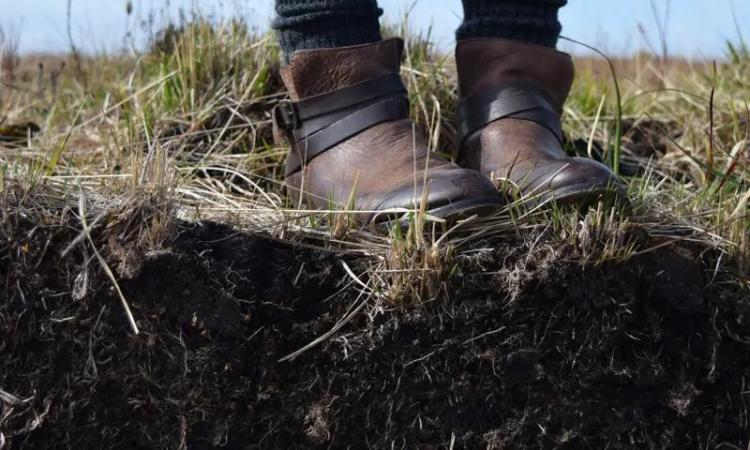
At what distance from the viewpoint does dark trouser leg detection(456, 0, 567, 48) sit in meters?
1.85

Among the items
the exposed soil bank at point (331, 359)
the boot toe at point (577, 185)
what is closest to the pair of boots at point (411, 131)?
the boot toe at point (577, 185)

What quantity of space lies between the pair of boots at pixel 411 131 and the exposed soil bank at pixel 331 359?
0.15 meters

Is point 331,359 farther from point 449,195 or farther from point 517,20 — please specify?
point 517,20

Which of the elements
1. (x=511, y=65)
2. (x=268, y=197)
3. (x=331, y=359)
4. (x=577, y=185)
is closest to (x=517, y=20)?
(x=511, y=65)

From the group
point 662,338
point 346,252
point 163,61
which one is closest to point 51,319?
point 346,252

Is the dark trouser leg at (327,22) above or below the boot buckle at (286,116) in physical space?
above

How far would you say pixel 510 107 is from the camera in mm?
1794

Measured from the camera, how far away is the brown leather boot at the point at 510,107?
5.65ft

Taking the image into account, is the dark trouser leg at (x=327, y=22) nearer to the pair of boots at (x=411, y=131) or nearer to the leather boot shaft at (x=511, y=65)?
the pair of boots at (x=411, y=131)

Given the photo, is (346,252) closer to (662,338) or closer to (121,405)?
(121,405)

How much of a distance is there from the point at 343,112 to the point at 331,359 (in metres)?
0.51

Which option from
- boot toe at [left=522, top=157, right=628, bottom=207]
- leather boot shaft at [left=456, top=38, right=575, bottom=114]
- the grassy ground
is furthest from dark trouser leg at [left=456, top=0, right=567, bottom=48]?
boot toe at [left=522, top=157, right=628, bottom=207]

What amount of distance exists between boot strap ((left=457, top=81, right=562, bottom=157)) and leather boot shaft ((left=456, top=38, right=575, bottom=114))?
0.05 ft

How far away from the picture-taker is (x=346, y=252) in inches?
60.4
